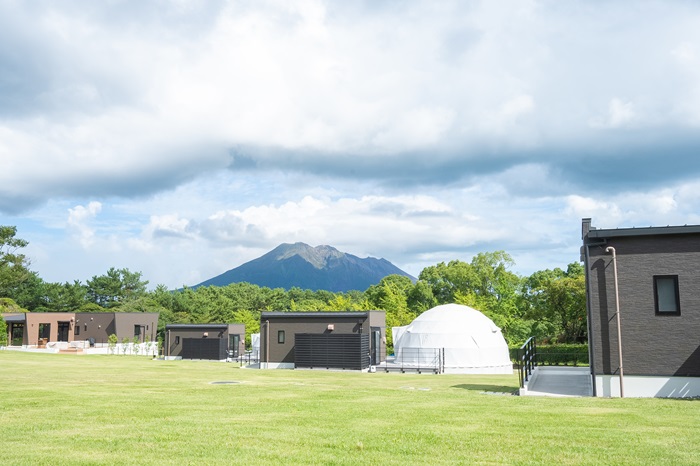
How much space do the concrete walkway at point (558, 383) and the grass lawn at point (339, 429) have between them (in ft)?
7.24

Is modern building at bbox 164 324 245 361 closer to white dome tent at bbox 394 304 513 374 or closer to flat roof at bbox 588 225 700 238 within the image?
white dome tent at bbox 394 304 513 374

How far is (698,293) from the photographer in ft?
55.1

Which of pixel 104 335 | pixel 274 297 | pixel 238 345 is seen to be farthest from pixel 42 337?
pixel 274 297

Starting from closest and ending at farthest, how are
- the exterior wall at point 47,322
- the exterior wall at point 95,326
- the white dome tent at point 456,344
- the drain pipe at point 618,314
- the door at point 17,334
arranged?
the drain pipe at point 618,314 < the white dome tent at point 456,344 < the exterior wall at point 47,322 < the exterior wall at point 95,326 < the door at point 17,334

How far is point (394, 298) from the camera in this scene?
60656 mm

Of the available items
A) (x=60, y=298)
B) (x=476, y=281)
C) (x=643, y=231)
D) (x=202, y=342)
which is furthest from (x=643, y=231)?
(x=60, y=298)

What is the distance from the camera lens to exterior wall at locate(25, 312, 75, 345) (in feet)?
198

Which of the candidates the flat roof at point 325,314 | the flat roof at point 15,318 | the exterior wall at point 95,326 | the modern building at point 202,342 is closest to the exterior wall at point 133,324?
the exterior wall at point 95,326

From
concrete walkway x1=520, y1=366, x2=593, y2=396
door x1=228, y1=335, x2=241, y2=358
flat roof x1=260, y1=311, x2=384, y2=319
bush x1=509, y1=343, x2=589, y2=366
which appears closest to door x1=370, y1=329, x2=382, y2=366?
flat roof x1=260, y1=311, x2=384, y2=319

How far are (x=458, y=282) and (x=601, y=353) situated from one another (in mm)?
52253

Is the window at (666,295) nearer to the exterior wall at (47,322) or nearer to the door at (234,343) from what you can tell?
the door at (234,343)

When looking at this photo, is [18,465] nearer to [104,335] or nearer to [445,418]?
[445,418]

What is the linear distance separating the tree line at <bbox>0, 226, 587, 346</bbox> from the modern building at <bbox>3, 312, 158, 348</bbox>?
141 inches

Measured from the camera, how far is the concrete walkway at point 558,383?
1771 cm
